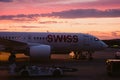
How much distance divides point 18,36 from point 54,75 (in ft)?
64.9

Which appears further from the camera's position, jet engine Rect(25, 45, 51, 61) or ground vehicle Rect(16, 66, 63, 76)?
jet engine Rect(25, 45, 51, 61)

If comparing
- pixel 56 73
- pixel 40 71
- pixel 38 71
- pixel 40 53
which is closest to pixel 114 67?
pixel 56 73

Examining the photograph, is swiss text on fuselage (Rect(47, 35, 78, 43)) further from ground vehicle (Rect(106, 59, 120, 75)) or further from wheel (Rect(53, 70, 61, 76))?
→ wheel (Rect(53, 70, 61, 76))

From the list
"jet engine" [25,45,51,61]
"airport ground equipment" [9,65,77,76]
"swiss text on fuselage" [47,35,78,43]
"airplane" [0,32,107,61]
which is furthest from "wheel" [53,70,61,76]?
"swiss text on fuselage" [47,35,78,43]

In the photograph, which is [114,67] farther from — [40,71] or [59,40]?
[59,40]

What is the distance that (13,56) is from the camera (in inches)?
1591

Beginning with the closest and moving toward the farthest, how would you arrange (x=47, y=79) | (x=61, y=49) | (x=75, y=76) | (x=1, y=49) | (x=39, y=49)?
(x=47, y=79), (x=75, y=76), (x=39, y=49), (x=1, y=49), (x=61, y=49)

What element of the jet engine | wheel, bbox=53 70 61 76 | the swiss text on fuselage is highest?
the swiss text on fuselage

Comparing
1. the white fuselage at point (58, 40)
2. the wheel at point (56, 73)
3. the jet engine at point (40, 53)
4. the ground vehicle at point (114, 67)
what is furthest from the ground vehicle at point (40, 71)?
the white fuselage at point (58, 40)

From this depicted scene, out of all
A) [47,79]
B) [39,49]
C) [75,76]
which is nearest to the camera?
[47,79]

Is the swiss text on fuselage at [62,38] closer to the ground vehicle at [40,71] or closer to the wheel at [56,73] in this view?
the ground vehicle at [40,71]

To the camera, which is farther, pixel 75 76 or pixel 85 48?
pixel 85 48

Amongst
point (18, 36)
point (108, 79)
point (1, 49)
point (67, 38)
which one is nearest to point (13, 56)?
point (1, 49)

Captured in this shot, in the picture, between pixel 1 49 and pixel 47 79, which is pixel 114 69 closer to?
pixel 47 79
